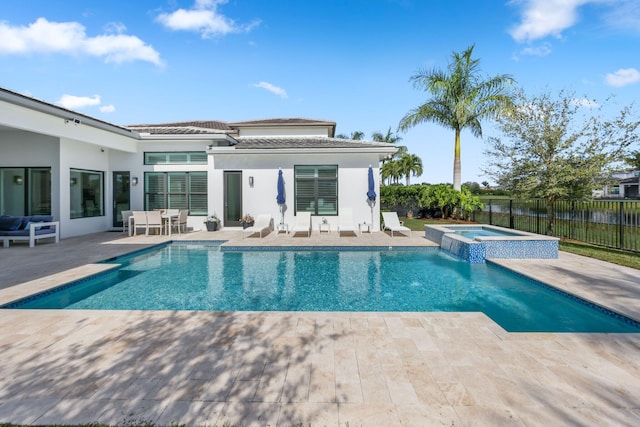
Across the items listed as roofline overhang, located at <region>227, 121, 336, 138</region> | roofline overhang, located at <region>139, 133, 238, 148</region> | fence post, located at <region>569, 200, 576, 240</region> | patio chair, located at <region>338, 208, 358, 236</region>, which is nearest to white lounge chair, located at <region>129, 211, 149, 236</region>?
roofline overhang, located at <region>139, 133, 238, 148</region>

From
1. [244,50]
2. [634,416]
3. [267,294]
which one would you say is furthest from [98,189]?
[634,416]

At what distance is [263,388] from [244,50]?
15821mm

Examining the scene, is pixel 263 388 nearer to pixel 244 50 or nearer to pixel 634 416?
pixel 634 416

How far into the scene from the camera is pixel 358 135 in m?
44.1

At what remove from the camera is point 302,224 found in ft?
40.0

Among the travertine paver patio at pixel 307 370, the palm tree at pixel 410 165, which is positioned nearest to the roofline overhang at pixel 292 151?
the travertine paver patio at pixel 307 370

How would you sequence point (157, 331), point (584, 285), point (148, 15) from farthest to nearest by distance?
point (148, 15) < point (584, 285) < point (157, 331)

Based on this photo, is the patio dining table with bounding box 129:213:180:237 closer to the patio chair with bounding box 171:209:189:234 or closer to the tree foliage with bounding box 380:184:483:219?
the patio chair with bounding box 171:209:189:234

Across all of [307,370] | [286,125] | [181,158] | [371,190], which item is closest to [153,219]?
[181,158]

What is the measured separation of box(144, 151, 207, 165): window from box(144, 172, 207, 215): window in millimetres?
498

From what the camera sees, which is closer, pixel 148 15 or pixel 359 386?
pixel 359 386

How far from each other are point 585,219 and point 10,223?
761 inches

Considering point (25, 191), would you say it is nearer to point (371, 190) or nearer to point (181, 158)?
point (181, 158)

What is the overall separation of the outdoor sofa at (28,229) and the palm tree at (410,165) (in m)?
42.9
